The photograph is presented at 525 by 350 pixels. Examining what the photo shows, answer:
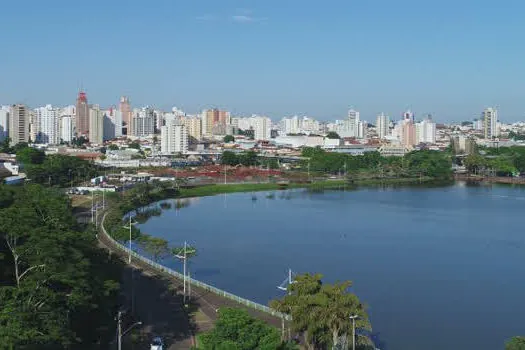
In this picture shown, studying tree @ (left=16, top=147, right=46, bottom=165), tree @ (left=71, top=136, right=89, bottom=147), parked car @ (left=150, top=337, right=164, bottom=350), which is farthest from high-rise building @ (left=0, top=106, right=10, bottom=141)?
parked car @ (left=150, top=337, right=164, bottom=350)

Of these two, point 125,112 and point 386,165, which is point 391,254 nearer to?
point 386,165

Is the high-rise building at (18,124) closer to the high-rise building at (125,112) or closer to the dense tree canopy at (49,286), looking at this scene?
the high-rise building at (125,112)

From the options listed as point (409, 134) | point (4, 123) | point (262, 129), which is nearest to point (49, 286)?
point (4, 123)

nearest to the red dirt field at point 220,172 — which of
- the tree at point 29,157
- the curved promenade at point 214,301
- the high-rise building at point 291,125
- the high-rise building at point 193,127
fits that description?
the tree at point 29,157

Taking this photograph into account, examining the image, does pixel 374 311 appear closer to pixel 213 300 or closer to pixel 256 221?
pixel 213 300

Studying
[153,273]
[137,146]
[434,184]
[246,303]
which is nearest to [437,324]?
[246,303]

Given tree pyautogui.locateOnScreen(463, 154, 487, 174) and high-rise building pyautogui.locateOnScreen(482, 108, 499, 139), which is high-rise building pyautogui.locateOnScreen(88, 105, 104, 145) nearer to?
tree pyautogui.locateOnScreen(463, 154, 487, 174)
